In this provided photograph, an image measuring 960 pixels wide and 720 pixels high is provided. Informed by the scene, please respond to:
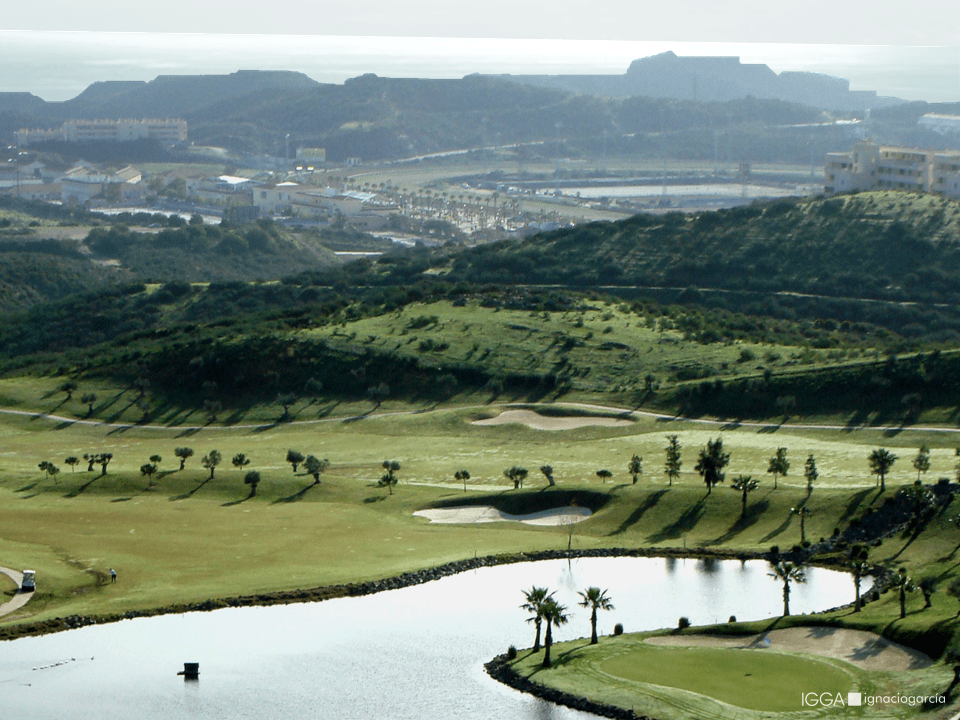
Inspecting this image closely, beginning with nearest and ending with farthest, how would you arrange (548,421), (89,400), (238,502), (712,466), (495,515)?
(712,466) < (495,515) < (238,502) < (548,421) < (89,400)

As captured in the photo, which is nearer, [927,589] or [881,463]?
[927,589]

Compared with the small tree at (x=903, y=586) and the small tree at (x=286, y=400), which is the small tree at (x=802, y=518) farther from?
the small tree at (x=286, y=400)

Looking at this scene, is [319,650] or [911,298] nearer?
[319,650]

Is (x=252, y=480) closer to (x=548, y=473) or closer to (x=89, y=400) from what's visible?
(x=548, y=473)

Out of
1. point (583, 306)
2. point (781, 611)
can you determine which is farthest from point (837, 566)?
point (583, 306)

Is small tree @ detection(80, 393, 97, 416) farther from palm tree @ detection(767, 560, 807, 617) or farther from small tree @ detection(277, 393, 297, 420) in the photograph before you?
palm tree @ detection(767, 560, 807, 617)

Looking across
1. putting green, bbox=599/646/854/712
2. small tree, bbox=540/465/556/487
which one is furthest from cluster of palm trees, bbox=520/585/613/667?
small tree, bbox=540/465/556/487

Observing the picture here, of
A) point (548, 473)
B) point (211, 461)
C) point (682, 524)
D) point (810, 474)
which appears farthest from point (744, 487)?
point (211, 461)

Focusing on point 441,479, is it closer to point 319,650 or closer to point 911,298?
point 319,650
